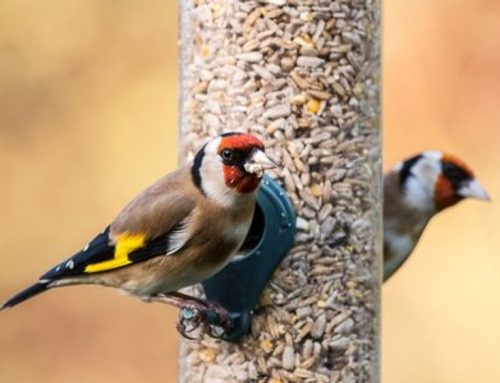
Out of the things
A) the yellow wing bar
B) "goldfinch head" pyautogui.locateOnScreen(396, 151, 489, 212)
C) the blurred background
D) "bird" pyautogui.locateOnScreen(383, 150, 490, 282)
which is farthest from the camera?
the blurred background

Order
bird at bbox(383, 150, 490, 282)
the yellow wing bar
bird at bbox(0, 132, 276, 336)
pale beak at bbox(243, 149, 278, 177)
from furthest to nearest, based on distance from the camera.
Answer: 1. bird at bbox(383, 150, 490, 282)
2. the yellow wing bar
3. bird at bbox(0, 132, 276, 336)
4. pale beak at bbox(243, 149, 278, 177)

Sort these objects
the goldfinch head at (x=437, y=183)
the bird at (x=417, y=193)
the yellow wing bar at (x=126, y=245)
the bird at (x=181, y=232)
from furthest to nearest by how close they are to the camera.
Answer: the goldfinch head at (x=437, y=183), the bird at (x=417, y=193), the yellow wing bar at (x=126, y=245), the bird at (x=181, y=232)

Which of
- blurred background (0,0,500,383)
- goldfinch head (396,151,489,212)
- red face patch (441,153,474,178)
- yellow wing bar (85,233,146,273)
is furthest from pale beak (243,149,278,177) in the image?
blurred background (0,0,500,383)

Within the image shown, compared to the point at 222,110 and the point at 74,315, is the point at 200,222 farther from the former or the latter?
the point at 74,315

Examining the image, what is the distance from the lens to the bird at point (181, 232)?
5867 millimetres

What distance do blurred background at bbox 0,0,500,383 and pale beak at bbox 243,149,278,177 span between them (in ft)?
11.7

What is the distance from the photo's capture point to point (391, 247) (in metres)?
6.71

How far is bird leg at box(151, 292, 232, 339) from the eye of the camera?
19.8 feet

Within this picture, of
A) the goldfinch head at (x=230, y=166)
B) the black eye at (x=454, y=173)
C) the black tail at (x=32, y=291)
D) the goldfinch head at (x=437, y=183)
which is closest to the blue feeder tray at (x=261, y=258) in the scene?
the goldfinch head at (x=230, y=166)

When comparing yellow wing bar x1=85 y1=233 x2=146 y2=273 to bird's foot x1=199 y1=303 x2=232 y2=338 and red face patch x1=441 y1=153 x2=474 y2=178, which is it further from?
red face patch x1=441 y1=153 x2=474 y2=178

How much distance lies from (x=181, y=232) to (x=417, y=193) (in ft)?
3.92

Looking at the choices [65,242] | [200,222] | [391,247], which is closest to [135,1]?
[65,242]

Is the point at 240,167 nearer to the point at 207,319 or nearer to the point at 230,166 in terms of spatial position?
the point at 230,166

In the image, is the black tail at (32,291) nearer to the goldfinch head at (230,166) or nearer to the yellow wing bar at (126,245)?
the yellow wing bar at (126,245)
